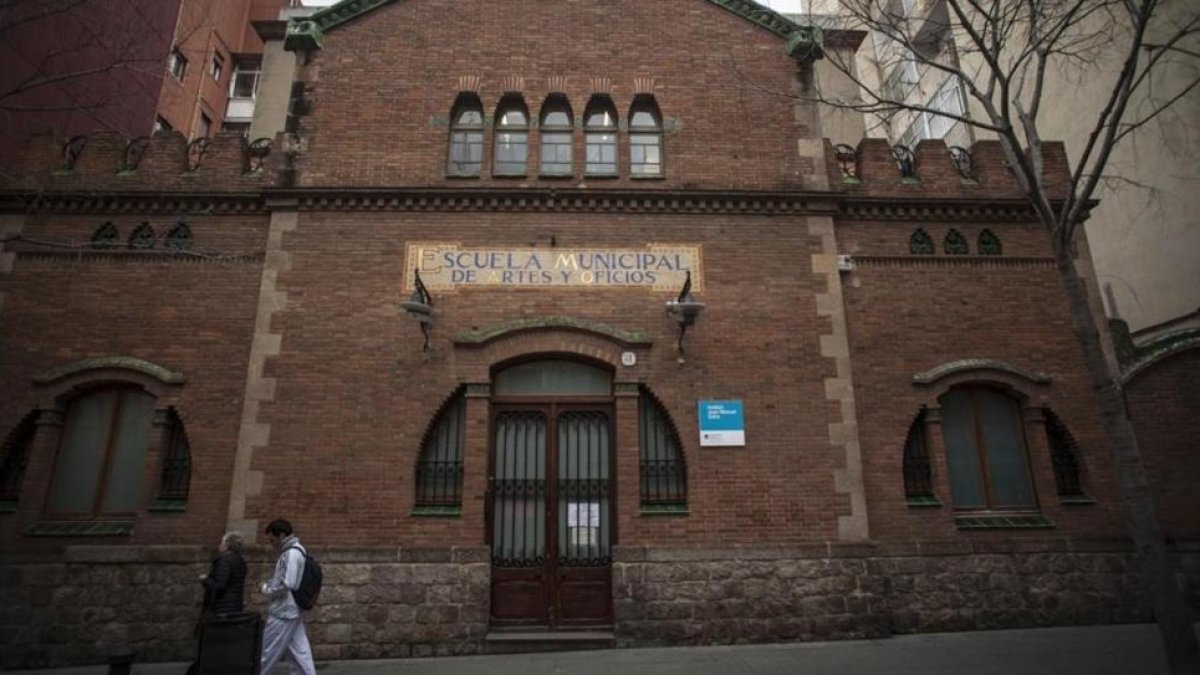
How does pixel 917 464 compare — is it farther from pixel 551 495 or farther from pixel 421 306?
pixel 421 306

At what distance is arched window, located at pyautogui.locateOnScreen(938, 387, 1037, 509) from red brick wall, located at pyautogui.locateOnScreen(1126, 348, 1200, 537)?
1.86 meters

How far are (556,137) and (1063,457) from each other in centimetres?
942

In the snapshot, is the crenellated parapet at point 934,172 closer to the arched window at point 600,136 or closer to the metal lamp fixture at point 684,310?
the metal lamp fixture at point 684,310

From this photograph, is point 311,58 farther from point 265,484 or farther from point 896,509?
point 896,509

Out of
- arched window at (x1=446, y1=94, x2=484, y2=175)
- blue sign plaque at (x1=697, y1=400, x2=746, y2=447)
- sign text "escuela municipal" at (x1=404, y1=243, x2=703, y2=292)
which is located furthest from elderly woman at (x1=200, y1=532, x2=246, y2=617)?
arched window at (x1=446, y1=94, x2=484, y2=175)

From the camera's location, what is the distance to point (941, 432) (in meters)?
10.4

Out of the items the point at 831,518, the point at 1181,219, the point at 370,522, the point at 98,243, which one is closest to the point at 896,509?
the point at 831,518

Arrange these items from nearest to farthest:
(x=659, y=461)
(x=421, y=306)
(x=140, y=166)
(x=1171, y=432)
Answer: (x=421, y=306) → (x=659, y=461) → (x=1171, y=432) → (x=140, y=166)

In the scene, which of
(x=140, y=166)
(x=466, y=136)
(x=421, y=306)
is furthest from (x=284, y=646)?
(x=140, y=166)

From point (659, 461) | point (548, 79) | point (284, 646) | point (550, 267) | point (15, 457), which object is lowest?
point (284, 646)

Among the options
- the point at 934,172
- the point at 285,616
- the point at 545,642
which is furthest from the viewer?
the point at 934,172

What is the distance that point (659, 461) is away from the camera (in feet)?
32.9

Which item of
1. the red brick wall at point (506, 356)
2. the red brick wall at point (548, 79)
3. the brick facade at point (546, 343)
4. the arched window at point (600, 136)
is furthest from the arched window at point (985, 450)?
the arched window at point (600, 136)

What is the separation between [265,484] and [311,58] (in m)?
7.03
